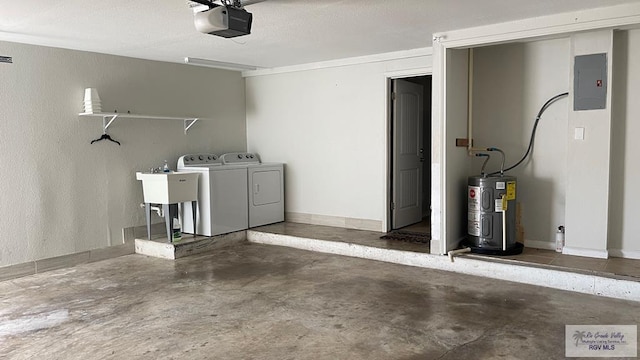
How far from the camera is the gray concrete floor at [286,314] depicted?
10.2ft

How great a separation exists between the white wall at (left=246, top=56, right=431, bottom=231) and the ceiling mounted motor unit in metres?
2.81

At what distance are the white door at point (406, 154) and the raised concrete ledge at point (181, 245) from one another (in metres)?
2.22

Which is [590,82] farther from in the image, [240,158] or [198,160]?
[198,160]

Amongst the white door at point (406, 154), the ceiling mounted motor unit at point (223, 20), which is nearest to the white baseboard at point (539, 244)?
the white door at point (406, 154)

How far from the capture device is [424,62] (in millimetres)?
5629

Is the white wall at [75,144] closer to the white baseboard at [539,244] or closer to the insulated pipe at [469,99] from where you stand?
the insulated pipe at [469,99]

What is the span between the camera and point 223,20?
11.1 feet

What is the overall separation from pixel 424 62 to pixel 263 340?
3.78 metres

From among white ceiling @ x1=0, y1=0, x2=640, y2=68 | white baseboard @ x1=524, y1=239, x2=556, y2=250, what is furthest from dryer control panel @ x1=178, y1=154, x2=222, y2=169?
white baseboard @ x1=524, y1=239, x2=556, y2=250

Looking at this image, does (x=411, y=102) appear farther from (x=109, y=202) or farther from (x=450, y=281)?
(x=109, y=202)

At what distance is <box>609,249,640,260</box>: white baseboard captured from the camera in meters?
4.56

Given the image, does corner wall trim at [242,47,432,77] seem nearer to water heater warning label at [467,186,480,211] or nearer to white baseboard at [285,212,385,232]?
water heater warning label at [467,186,480,211]

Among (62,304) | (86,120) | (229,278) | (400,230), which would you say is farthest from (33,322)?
(400,230)

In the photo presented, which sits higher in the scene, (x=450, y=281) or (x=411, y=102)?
(x=411, y=102)
